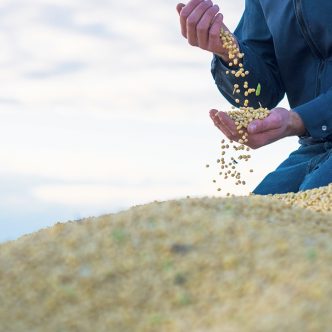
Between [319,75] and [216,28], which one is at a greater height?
[216,28]

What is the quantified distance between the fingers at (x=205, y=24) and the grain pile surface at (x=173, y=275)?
108 centimetres

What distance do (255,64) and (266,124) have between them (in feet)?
1.88

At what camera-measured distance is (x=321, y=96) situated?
2607mm

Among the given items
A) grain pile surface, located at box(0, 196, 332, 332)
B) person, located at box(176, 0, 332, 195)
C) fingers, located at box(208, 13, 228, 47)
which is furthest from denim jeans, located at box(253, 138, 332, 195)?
grain pile surface, located at box(0, 196, 332, 332)

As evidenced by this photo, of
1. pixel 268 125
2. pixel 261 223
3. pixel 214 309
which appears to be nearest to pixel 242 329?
pixel 214 309

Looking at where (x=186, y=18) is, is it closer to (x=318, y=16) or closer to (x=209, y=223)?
(x=318, y=16)

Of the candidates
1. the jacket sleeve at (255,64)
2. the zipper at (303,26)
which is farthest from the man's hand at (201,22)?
the zipper at (303,26)

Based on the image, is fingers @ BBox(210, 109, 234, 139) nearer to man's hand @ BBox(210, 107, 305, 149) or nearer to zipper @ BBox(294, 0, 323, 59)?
man's hand @ BBox(210, 107, 305, 149)

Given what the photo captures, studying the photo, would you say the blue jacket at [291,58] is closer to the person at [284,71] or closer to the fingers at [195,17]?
the person at [284,71]

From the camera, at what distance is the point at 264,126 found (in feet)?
7.84

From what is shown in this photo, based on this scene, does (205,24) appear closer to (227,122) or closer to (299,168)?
(227,122)

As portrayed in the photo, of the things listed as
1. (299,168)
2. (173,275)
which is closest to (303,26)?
(299,168)

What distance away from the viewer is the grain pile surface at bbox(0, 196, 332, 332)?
1227 mm

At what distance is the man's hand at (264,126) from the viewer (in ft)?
7.84
